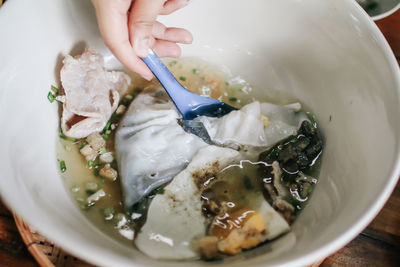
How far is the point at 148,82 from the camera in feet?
4.96

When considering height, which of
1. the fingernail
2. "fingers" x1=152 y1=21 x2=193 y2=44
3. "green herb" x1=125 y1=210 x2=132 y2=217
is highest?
the fingernail

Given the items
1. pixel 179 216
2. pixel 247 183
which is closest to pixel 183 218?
pixel 179 216

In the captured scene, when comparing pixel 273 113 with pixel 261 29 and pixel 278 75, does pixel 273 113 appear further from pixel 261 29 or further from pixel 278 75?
→ pixel 261 29

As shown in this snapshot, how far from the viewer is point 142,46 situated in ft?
3.80

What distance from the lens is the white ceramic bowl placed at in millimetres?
836

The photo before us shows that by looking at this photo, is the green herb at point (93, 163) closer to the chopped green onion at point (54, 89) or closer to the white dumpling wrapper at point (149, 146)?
the white dumpling wrapper at point (149, 146)

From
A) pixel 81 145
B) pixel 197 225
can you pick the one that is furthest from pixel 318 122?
pixel 81 145

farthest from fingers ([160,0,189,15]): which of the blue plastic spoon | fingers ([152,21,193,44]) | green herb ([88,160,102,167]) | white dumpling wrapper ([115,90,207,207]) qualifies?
green herb ([88,160,102,167])

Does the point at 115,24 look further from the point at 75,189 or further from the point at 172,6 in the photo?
A: the point at 75,189

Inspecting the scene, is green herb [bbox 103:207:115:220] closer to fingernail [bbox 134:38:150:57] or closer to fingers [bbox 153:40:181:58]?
fingernail [bbox 134:38:150:57]

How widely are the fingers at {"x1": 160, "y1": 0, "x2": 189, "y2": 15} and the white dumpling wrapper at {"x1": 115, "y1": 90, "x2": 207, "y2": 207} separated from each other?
0.36 m

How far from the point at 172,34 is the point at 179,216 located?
0.75 meters

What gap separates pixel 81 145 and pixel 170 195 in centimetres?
39

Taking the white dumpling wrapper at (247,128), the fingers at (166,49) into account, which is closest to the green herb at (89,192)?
the white dumpling wrapper at (247,128)
